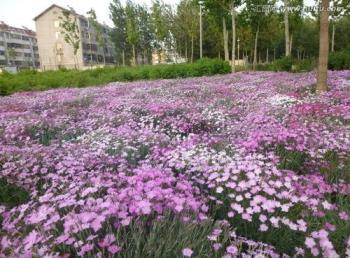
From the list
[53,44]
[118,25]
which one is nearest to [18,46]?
Answer: [53,44]

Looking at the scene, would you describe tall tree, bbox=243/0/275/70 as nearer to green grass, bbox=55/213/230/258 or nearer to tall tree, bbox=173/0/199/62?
tall tree, bbox=173/0/199/62

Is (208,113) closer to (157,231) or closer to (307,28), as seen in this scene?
(157,231)

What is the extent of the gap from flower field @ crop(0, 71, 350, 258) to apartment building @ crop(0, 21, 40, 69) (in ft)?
361

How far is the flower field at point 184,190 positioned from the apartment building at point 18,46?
11001 centimetres

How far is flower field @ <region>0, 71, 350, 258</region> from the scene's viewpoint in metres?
2.68

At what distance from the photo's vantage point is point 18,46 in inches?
4683

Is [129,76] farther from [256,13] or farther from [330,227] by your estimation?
[330,227]

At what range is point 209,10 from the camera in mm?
30969

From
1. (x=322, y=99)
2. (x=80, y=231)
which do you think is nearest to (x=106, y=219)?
(x=80, y=231)

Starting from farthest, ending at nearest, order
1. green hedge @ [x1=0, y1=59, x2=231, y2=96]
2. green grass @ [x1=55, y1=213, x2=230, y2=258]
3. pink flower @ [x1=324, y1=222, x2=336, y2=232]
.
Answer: green hedge @ [x1=0, y1=59, x2=231, y2=96] < pink flower @ [x1=324, y1=222, x2=336, y2=232] < green grass @ [x1=55, y1=213, x2=230, y2=258]

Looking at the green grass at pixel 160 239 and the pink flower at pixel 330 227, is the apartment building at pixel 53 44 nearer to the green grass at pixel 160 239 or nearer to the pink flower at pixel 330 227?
the green grass at pixel 160 239

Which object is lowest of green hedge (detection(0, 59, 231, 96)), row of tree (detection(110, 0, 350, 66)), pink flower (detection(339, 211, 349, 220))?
pink flower (detection(339, 211, 349, 220))

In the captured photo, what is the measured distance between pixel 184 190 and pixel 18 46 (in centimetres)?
12907

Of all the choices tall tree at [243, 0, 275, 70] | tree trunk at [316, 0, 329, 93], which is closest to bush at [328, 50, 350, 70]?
tall tree at [243, 0, 275, 70]
